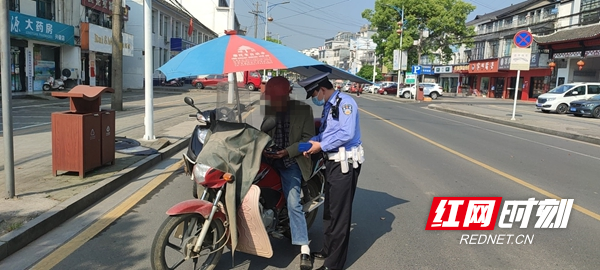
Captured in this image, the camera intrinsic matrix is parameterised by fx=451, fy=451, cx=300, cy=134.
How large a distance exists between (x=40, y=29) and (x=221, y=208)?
22.4m

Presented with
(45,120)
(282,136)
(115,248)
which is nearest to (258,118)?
(282,136)

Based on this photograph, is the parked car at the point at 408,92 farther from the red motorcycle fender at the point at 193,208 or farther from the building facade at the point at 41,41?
the red motorcycle fender at the point at 193,208

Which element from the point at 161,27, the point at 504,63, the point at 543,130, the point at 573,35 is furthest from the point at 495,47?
the point at 543,130

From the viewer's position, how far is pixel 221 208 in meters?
3.54

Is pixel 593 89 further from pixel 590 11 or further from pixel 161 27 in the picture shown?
pixel 161 27

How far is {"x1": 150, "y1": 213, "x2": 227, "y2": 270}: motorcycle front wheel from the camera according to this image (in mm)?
3365

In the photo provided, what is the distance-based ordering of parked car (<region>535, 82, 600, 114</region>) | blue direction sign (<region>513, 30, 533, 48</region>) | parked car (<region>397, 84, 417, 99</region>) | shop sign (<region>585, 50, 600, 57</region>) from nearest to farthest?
blue direction sign (<region>513, 30, 533, 48</region>) < parked car (<region>535, 82, 600, 114</region>) < shop sign (<region>585, 50, 600, 57</region>) < parked car (<region>397, 84, 417, 99</region>)

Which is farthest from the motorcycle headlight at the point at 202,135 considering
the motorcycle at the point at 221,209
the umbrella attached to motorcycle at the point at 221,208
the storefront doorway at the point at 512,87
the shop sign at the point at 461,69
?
the shop sign at the point at 461,69

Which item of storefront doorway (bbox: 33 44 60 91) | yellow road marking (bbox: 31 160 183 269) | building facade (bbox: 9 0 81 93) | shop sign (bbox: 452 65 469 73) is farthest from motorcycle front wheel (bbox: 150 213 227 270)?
shop sign (bbox: 452 65 469 73)

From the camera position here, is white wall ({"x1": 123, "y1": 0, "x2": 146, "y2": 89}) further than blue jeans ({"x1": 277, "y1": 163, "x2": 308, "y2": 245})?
Yes

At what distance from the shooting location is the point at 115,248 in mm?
4250

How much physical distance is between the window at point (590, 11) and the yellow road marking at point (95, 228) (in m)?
39.2

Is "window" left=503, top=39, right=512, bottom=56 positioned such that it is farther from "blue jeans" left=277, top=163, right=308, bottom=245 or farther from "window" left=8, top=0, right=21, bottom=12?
"blue jeans" left=277, top=163, right=308, bottom=245

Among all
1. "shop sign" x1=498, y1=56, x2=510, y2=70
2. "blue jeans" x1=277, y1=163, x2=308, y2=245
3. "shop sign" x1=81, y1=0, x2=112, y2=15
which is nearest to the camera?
"blue jeans" x1=277, y1=163, x2=308, y2=245
